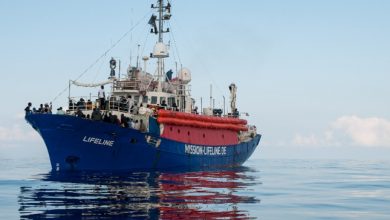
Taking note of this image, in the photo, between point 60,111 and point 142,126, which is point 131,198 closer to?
point 142,126

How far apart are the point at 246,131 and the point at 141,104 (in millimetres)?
18332

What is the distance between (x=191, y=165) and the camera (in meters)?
42.0

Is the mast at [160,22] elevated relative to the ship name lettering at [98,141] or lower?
elevated

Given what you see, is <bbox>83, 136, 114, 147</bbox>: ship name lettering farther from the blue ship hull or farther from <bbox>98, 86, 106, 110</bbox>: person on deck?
<bbox>98, 86, 106, 110</bbox>: person on deck

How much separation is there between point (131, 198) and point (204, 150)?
24.6m

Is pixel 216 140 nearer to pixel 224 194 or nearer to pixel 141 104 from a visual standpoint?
pixel 141 104

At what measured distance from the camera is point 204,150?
44.8 m

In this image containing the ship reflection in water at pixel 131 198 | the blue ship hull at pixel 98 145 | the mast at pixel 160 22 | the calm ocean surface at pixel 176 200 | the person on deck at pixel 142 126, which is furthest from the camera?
the mast at pixel 160 22

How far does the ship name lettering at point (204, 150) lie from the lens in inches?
1650

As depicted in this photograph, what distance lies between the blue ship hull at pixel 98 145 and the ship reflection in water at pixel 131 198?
151 inches

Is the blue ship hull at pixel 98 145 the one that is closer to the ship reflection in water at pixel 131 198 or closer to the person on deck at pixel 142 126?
the person on deck at pixel 142 126

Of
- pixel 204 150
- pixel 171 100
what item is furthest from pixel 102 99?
pixel 204 150

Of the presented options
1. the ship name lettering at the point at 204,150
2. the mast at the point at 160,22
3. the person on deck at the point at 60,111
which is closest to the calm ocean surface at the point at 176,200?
the person on deck at the point at 60,111

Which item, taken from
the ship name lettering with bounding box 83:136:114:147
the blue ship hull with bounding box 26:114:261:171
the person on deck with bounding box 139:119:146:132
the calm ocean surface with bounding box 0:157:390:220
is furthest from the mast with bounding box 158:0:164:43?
the calm ocean surface with bounding box 0:157:390:220
